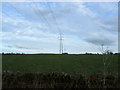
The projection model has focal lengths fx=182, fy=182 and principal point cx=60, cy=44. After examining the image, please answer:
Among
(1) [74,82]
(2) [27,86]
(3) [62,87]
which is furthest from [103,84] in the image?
(2) [27,86]

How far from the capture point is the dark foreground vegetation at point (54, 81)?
14.4 feet

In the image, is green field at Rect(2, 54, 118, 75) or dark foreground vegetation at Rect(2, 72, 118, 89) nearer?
dark foreground vegetation at Rect(2, 72, 118, 89)

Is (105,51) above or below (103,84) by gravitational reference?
above

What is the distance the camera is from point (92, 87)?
431 cm

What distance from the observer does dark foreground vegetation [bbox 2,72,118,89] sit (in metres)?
4.39

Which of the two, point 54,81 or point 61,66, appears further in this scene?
point 61,66

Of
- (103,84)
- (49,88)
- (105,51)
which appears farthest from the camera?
(105,51)

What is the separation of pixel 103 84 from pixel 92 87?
0.39m

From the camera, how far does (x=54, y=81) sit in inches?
193

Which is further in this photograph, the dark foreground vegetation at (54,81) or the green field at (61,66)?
the green field at (61,66)

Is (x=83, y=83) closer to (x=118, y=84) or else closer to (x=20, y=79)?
(x=118, y=84)

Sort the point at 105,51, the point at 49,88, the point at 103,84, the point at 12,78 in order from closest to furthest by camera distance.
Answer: the point at 49,88, the point at 103,84, the point at 12,78, the point at 105,51

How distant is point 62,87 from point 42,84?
49 cm

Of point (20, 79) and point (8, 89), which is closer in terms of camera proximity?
point (8, 89)
